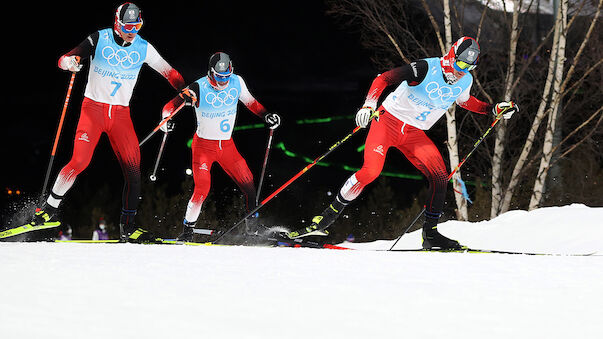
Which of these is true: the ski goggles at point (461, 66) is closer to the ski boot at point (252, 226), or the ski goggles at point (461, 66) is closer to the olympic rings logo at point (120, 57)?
the ski boot at point (252, 226)

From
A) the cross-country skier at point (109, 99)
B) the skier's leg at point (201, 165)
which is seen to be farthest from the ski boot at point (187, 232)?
the cross-country skier at point (109, 99)

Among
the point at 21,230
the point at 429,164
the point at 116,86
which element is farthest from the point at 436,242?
the point at 21,230

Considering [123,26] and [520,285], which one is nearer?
[520,285]

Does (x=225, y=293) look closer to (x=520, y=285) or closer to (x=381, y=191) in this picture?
(x=520, y=285)

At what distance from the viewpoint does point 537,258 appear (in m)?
4.21

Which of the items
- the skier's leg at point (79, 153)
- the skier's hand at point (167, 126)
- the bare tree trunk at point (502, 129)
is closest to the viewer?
the skier's leg at point (79, 153)

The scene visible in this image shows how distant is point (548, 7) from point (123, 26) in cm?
668

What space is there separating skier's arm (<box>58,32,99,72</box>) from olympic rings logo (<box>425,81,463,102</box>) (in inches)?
91.4

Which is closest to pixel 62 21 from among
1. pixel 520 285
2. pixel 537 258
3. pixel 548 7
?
pixel 548 7

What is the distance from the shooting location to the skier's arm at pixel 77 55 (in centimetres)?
449

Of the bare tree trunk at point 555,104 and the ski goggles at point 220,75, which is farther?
the bare tree trunk at point 555,104

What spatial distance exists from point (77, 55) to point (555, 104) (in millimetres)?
5254

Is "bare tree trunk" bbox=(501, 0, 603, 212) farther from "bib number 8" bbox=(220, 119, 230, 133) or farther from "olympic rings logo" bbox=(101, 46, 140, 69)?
"olympic rings logo" bbox=(101, 46, 140, 69)

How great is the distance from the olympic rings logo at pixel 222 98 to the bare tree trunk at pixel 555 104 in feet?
13.4
